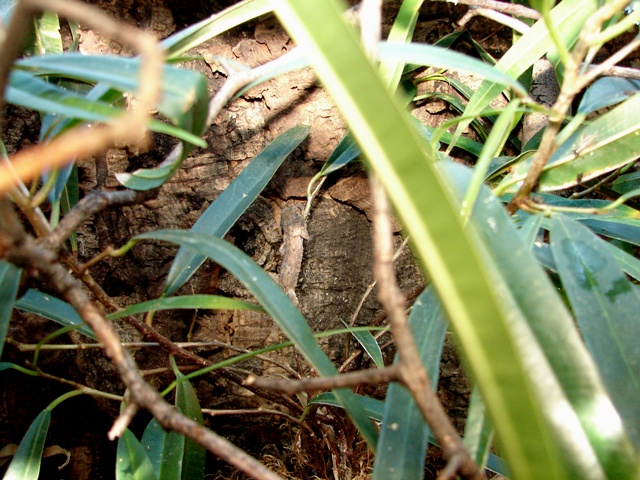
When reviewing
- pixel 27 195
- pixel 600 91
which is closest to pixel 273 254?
pixel 27 195

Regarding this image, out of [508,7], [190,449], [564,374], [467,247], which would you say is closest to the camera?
[467,247]

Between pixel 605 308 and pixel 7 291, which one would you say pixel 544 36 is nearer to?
pixel 605 308

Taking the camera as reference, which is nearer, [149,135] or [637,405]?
[637,405]

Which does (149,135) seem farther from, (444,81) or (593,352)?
(593,352)

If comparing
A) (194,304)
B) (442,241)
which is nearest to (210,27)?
(194,304)

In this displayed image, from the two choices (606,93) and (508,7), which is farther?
(508,7)

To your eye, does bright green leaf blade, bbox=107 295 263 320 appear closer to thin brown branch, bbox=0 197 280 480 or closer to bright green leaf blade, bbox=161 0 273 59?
thin brown branch, bbox=0 197 280 480

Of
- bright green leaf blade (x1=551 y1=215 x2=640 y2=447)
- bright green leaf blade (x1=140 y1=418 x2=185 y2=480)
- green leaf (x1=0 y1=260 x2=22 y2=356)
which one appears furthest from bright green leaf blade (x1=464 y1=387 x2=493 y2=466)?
green leaf (x1=0 y1=260 x2=22 y2=356)
